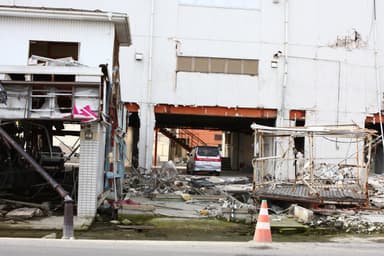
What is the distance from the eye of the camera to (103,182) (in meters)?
16.6

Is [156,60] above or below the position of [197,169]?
above

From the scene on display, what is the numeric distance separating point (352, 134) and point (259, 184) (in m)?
3.69

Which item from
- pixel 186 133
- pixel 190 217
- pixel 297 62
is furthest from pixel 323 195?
pixel 186 133

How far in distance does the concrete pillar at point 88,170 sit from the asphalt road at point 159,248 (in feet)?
12.0

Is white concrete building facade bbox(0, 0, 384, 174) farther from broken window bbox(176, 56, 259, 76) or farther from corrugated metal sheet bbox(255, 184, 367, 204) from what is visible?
corrugated metal sheet bbox(255, 184, 367, 204)

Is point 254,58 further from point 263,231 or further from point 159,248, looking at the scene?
point 159,248

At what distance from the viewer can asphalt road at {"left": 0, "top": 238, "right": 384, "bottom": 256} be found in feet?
28.3

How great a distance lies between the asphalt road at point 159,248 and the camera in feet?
28.3

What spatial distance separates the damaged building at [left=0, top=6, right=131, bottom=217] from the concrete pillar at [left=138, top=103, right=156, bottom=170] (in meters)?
9.96

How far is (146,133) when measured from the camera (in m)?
30.1

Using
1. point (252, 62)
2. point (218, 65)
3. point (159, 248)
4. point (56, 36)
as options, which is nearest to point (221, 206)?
point (56, 36)

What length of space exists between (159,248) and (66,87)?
6.27 metres

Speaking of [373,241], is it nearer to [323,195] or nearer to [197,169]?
[323,195]

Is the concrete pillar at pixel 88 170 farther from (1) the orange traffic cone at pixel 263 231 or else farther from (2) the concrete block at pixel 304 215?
(2) the concrete block at pixel 304 215
